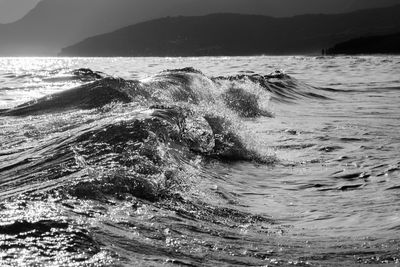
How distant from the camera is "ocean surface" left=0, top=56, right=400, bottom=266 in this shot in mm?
3986

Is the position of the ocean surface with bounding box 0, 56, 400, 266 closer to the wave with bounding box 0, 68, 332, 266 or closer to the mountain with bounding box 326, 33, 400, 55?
the wave with bounding box 0, 68, 332, 266

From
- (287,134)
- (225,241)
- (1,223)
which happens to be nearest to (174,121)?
(287,134)

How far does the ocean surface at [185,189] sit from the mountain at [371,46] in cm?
9736

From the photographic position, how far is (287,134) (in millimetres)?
11945

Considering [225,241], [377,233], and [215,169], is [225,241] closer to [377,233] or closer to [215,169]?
[377,233]

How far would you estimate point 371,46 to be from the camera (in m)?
108

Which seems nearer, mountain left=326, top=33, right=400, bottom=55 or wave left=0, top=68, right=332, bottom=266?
wave left=0, top=68, right=332, bottom=266

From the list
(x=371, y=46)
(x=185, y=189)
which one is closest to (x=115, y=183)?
(x=185, y=189)

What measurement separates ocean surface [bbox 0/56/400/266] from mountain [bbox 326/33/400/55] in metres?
97.4

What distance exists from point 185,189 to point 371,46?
361ft

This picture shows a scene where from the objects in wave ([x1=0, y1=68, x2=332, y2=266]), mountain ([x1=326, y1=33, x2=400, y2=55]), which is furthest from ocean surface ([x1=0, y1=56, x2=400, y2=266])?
mountain ([x1=326, y1=33, x2=400, y2=55])

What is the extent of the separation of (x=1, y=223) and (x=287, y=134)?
8.78 meters

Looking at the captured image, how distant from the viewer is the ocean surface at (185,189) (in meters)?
3.99

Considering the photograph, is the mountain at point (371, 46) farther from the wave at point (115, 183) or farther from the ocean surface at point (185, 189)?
the wave at point (115, 183)
